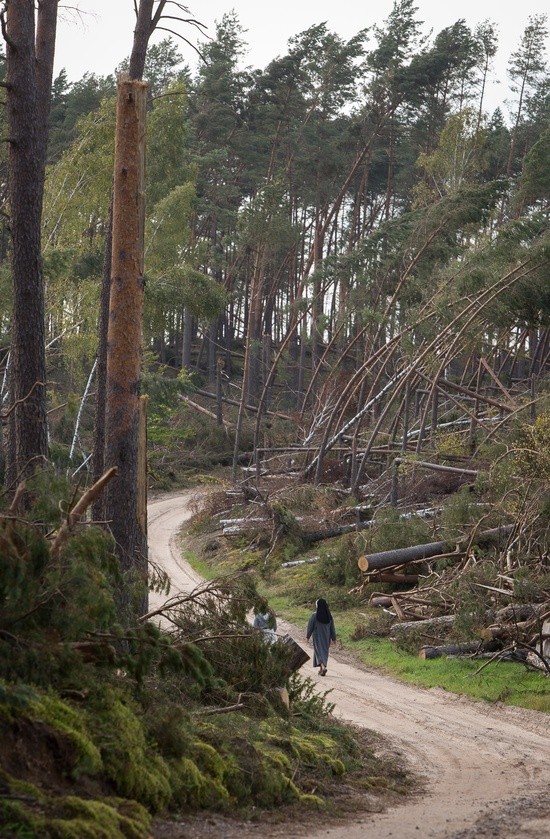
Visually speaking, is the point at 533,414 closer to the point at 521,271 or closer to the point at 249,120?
the point at 521,271

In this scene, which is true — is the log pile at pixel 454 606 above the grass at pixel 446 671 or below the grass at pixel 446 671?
above

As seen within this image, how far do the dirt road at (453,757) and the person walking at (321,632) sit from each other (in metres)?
0.32

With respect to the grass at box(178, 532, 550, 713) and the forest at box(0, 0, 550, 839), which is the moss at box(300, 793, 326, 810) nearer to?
the forest at box(0, 0, 550, 839)

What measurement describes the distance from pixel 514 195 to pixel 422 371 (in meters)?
13.3

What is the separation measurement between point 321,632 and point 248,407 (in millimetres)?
28109

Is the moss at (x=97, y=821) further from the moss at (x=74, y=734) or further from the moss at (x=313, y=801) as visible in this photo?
the moss at (x=313, y=801)

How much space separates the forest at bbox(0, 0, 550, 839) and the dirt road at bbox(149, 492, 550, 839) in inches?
40.0

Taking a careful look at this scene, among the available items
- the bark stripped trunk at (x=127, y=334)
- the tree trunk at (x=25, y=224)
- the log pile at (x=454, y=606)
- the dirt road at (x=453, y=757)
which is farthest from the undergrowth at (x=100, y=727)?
the log pile at (x=454, y=606)

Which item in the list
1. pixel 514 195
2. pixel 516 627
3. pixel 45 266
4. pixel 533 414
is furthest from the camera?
pixel 514 195

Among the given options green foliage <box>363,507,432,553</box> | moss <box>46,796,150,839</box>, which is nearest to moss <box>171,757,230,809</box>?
moss <box>46,796,150,839</box>

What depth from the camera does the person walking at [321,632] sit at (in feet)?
54.0

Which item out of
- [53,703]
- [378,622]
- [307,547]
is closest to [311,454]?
[307,547]

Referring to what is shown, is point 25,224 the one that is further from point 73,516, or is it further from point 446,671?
point 446,671

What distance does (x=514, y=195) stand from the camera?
40.6 meters
